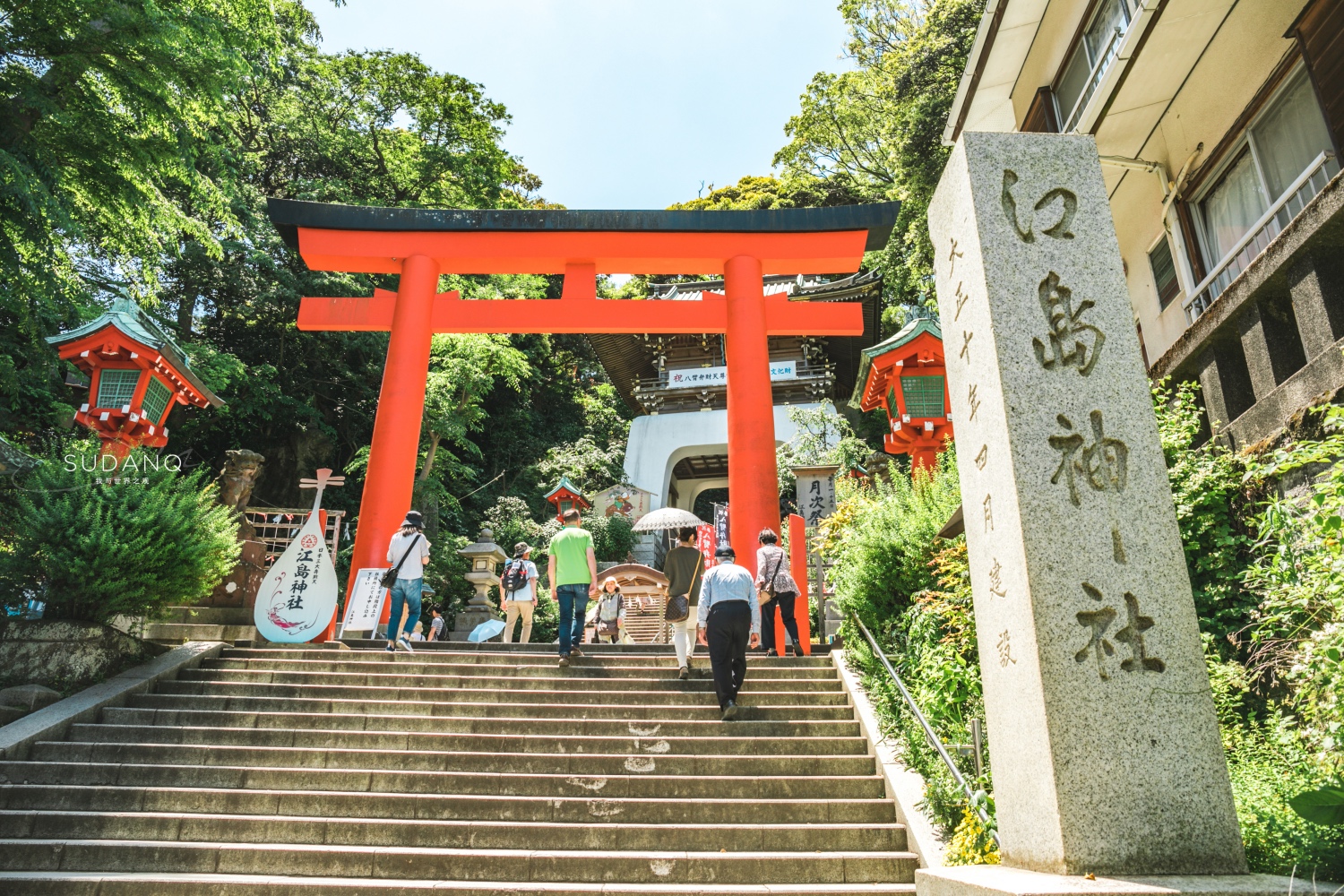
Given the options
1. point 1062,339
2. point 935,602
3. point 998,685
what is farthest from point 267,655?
point 1062,339

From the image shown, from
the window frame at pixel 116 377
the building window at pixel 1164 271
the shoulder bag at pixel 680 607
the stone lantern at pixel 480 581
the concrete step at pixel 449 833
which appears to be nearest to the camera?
the concrete step at pixel 449 833

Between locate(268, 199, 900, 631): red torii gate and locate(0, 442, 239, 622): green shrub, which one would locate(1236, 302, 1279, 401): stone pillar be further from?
locate(0, 442, 239, 622): green shrub

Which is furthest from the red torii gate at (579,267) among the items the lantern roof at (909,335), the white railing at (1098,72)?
the white railing at (1098,72)

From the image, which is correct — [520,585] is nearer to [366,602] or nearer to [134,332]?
[366,602]

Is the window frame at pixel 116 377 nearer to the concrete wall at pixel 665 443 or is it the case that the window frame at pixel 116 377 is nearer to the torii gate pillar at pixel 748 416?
the torii gate pillar at pixel 748 416

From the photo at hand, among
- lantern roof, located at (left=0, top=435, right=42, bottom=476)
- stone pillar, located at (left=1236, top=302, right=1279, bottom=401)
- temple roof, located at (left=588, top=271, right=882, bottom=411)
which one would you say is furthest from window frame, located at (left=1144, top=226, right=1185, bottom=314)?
lantern roof, located at (left=0, top=435, right=42, bottom=476)

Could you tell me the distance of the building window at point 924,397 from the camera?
12.1m

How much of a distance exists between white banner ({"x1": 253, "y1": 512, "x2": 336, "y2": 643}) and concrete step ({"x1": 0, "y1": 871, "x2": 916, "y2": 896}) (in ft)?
11.3

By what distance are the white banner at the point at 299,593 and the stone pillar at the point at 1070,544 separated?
6.19 meters

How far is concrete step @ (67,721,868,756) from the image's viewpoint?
5.20 meters

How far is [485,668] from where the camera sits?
21.7 feet

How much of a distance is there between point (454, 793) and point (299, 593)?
3.53 metres

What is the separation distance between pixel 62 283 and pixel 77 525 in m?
2.11

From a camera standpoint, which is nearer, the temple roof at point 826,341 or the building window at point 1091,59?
the building window at point 1091,59
